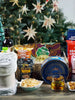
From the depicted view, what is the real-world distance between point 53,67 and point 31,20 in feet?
8.20

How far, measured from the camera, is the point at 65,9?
563cm

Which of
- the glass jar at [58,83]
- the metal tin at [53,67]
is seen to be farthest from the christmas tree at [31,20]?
the glass jar at [58,83]

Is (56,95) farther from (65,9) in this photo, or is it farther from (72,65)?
(65,9)

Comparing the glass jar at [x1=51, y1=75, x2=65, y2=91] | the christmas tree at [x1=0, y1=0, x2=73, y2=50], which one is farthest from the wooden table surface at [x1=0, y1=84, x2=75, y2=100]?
the christmas tree at [x1=0, y1=0, x2=73, y2=50]

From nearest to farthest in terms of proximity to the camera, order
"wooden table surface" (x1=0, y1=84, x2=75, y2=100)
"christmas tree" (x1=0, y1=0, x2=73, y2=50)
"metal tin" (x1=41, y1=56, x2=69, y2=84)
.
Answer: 1. "wooden table surface" (x1=0, y1=84, x2=75, y2=100)
2. "metal tin" (x1=41, y1=56, x2=69, y2=84)
3. "christmas tree" (x1=0, y1=0, x2=73, y2=50)

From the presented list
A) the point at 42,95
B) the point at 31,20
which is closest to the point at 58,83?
the point at 42,95

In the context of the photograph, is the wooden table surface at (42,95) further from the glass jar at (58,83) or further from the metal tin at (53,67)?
the metal tin at (53,67)

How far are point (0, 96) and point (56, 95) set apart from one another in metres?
0.40

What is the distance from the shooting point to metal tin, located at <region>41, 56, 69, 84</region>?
1.64m

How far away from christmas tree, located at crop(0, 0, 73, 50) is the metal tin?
217 centimetres

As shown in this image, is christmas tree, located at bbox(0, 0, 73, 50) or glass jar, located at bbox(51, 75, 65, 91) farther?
christmas tree, located at bbox(0, 0, 73, 50)

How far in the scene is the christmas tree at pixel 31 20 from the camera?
3.89m

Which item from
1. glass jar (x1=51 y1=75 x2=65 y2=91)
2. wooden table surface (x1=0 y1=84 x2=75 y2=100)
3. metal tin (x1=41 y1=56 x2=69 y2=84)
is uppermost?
metal tin (x1=41 y1=56 x2=69 y2=84)

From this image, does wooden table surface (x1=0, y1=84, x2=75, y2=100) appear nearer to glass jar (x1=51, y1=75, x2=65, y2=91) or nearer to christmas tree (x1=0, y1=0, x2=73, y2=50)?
glass jar (x1=51, y1=75, x2=65, y2=91)
